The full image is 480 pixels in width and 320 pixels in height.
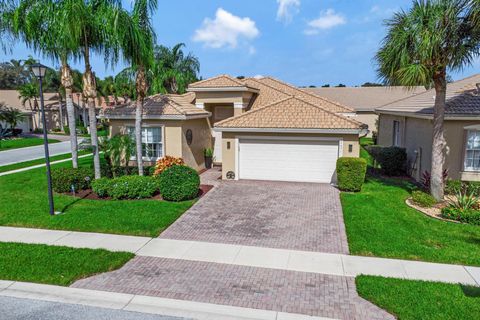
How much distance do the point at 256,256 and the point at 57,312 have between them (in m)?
4.39

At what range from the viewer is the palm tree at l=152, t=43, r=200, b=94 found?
107ft

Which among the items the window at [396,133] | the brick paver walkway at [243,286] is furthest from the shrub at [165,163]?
the window at [396,133]

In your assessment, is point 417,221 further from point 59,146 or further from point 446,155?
point 59,146

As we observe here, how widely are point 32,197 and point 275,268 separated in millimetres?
10723

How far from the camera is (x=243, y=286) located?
7.21 meters

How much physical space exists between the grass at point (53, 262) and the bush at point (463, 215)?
961cm

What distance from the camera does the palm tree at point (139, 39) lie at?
12742mm

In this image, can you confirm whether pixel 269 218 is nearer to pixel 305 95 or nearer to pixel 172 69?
pixel 305 95

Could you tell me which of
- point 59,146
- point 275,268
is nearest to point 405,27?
point 275,268

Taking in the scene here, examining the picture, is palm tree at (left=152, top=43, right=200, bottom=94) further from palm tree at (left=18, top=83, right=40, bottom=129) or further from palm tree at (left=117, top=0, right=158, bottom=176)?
palm tree at (left=18, top=83, right=40, bottom=129)

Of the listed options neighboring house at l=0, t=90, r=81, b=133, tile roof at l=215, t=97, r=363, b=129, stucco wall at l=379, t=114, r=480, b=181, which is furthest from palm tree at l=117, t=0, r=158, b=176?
neighboring house at l=0, t=90, r=81, b=133

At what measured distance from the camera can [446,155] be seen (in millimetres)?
13891

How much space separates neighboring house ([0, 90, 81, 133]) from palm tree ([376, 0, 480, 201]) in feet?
149

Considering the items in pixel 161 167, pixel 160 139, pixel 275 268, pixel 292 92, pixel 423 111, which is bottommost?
pixel 275 268
